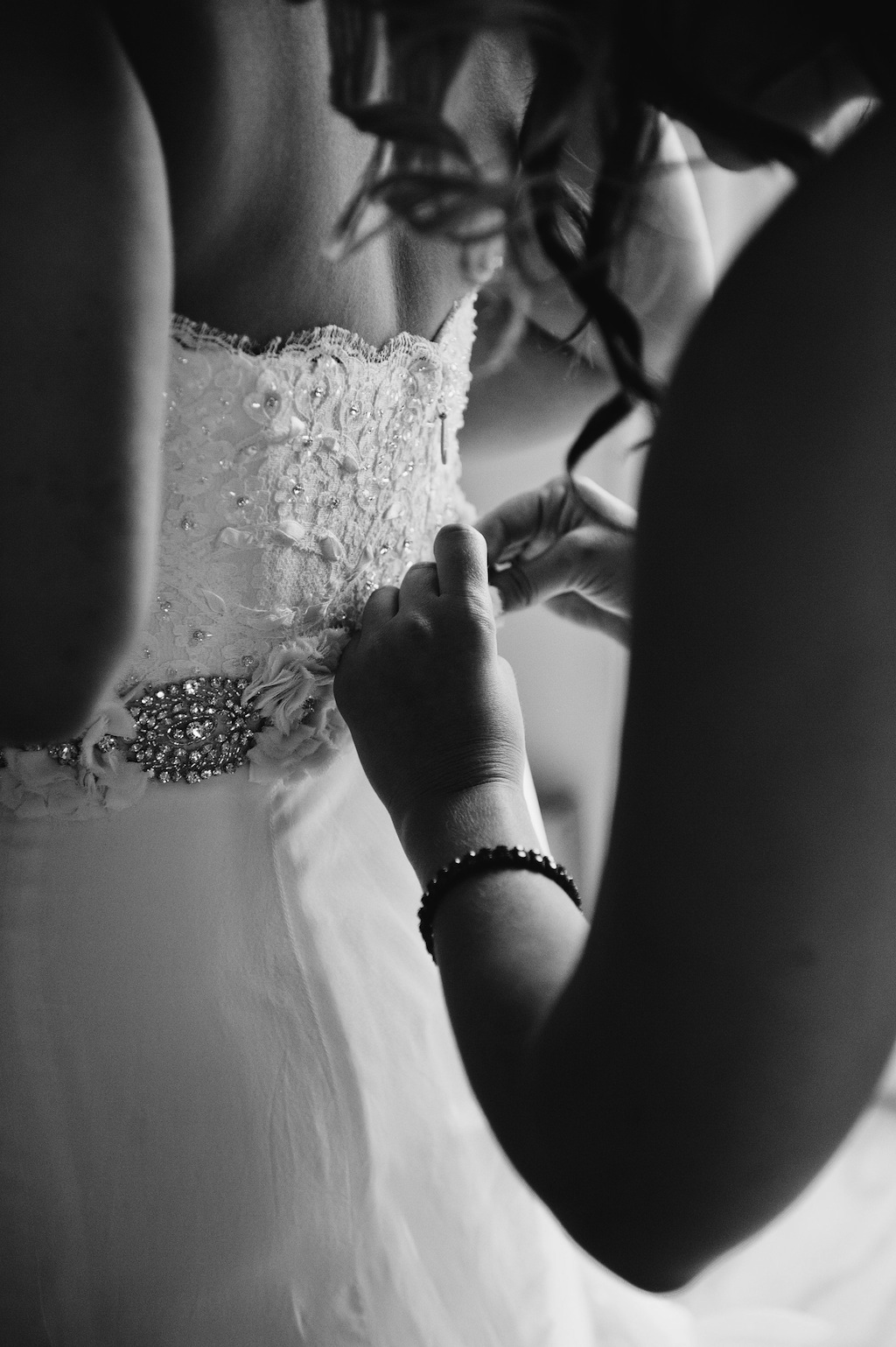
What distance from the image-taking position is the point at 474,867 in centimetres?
47

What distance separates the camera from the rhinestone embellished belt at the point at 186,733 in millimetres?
573

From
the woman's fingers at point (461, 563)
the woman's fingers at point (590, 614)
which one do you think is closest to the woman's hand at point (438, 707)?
the woman's fingers at point (461, 563)

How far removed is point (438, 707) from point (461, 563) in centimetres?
9

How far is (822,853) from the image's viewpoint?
1.05 feet

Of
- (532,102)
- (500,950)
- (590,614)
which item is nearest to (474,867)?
(500,950)

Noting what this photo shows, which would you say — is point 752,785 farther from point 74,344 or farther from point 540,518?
point 540,518

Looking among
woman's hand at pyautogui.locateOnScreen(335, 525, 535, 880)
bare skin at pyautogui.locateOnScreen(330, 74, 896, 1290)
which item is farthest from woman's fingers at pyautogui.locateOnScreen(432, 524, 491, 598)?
bare skin at pyautogui.locateOnScreen(330, 74, 896, 1290)

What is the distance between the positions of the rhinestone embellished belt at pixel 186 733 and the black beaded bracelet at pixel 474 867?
18 centimetres

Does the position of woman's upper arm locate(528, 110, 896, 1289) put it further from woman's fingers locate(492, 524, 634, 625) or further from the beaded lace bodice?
woman's fingers locate(492, 524, 634, 625)

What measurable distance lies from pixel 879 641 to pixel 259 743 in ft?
1.26

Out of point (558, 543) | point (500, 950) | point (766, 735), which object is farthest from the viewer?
point (558, 543)

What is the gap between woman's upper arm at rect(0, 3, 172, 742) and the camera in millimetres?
399

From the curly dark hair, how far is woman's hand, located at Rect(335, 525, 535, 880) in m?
0.19

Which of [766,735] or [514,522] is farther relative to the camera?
[514,522]
